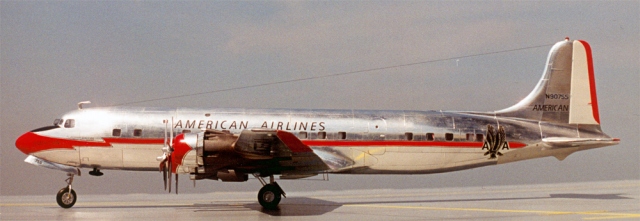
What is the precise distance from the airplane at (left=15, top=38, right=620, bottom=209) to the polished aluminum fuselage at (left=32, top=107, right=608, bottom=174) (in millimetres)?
28

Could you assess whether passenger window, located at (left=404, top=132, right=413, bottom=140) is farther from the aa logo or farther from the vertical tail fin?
the vertical tail fin

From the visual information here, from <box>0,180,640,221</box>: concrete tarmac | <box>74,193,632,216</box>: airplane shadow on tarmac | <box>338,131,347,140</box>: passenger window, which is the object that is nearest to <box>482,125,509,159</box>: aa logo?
<box>0,180,640,221</box>: concrete tarmac

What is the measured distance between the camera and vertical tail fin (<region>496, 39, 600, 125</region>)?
18.7 meters

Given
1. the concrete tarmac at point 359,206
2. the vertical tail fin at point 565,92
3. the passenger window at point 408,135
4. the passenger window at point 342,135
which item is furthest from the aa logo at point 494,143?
the passenger window at point 342,135

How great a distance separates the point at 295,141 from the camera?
14344 millimetres

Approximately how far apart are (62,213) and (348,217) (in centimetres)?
716

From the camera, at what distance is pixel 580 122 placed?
18531 mm

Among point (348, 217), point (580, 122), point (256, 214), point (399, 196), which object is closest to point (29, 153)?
point (256, 214)

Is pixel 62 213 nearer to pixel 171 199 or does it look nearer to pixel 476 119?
pixel 171 199

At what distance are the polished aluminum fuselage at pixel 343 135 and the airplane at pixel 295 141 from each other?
3 cm

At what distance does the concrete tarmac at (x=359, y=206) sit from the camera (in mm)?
14398

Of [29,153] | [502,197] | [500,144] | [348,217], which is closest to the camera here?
[348,217]

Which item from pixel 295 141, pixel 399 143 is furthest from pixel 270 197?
Result: pixel 399 143

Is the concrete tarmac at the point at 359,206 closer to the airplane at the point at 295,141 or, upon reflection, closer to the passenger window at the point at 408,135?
the airplane at the point at 295,141
